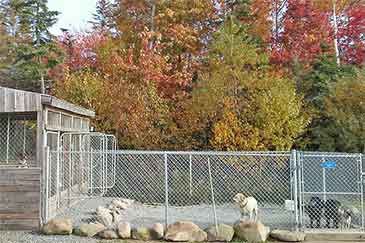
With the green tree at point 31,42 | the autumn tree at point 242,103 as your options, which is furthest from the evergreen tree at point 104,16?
the autumn tree at point 242,103

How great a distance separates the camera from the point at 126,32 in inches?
1056

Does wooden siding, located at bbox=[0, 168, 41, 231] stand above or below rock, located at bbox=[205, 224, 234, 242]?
above

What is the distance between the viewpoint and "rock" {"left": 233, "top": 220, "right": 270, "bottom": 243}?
991 centimetres

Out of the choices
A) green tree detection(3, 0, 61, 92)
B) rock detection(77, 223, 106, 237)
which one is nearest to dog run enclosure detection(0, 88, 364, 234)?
rock detection(77, 223, 106, 237)

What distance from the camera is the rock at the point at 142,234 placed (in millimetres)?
10133

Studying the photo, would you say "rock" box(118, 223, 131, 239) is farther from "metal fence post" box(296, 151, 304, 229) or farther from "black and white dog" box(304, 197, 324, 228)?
"black and white dog" box(304, 197, 324, 228)

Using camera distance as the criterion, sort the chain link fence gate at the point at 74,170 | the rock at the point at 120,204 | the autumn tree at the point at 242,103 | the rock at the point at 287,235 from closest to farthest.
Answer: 1. the rock at the point at 287,235
2. the chain link fence gate at the point at 74,170
3. the rock at the point at 120,204
4. the autumn tree at the point at 242,103

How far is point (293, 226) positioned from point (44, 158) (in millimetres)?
5653

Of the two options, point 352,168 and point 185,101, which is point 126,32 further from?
point 352,168

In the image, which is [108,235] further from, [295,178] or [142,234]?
[295,178]

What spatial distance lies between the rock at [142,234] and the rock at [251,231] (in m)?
1.78

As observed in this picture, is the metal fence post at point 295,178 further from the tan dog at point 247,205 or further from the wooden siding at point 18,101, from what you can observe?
the wooden siding at point 18,101

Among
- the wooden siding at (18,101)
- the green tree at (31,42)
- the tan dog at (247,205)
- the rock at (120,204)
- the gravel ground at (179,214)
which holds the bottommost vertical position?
the gravel ground at (179,214)

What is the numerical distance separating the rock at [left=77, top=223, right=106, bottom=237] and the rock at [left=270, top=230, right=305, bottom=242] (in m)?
3.56
